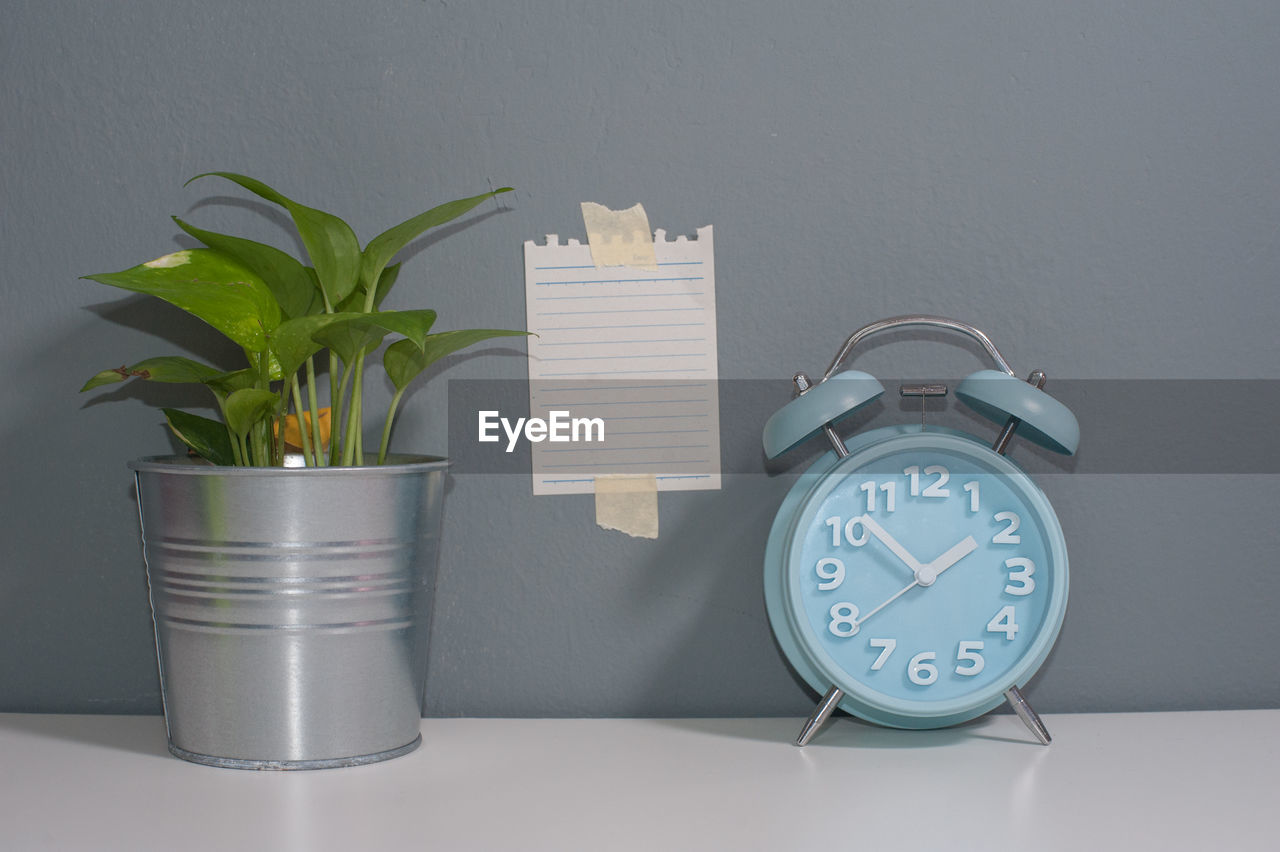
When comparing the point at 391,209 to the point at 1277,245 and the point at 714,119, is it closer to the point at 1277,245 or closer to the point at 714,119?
the point at 714,119

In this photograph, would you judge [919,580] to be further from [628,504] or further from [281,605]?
[281,605]

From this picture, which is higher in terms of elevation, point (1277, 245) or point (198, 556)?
point (1277, 245)

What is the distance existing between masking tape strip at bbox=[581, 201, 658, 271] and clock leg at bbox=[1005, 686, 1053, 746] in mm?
475

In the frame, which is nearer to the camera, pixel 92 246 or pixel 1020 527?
pixel 1020 527

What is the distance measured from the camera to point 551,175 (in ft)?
3.10

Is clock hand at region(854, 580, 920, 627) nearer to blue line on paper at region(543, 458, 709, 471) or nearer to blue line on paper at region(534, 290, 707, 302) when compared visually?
blue line on paper at region(543, 458, 709, 471)

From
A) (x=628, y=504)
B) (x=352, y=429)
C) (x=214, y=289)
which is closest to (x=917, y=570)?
(x=628, y=504)

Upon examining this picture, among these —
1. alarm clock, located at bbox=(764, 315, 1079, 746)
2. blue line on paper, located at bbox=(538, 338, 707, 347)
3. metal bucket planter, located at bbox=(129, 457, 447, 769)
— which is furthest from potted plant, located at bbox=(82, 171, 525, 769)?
alarm clock, located at bbox=(764, 315, 1079, 746)

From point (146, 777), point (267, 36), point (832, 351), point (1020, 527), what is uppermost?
point (267, 36)

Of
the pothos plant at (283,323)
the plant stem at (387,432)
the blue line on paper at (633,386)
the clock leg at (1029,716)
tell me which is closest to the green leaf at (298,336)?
the pothos plant at (283,323)

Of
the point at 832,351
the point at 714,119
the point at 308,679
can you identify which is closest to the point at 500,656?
the point at 308,679

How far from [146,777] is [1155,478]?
878 millimetres

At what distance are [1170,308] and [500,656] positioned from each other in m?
0.69

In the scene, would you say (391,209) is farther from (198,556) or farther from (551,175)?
(198,556)
